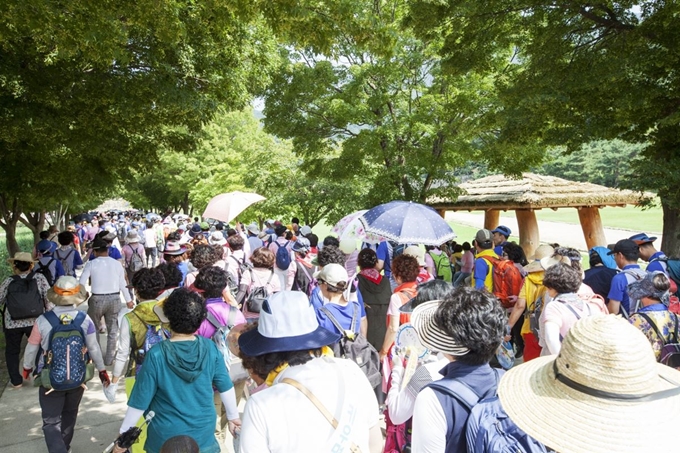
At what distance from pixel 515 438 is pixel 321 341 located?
0.95 m

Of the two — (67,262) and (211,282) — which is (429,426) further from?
(67,262)

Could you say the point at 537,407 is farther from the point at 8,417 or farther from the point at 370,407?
the point at 8,417

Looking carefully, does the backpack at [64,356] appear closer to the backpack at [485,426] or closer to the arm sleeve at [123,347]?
the arm sleeve at [123,347]

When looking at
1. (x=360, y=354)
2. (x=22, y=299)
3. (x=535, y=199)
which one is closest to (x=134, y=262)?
(x=22, y=299)

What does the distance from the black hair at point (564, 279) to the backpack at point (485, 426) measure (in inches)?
89.6

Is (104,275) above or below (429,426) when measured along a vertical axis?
below

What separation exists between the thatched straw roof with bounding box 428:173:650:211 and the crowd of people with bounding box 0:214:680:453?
23.8 feet

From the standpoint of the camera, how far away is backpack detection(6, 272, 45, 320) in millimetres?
6027

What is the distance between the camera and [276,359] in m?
2.38

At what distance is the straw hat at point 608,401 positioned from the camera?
1625 millimetres

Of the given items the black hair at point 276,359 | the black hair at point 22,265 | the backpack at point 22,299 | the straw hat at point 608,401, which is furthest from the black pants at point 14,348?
the straw hat at point 608,401

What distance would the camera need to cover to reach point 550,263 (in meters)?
5.27

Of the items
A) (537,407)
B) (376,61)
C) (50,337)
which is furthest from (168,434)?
(376,61)

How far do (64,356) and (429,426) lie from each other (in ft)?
11.1
